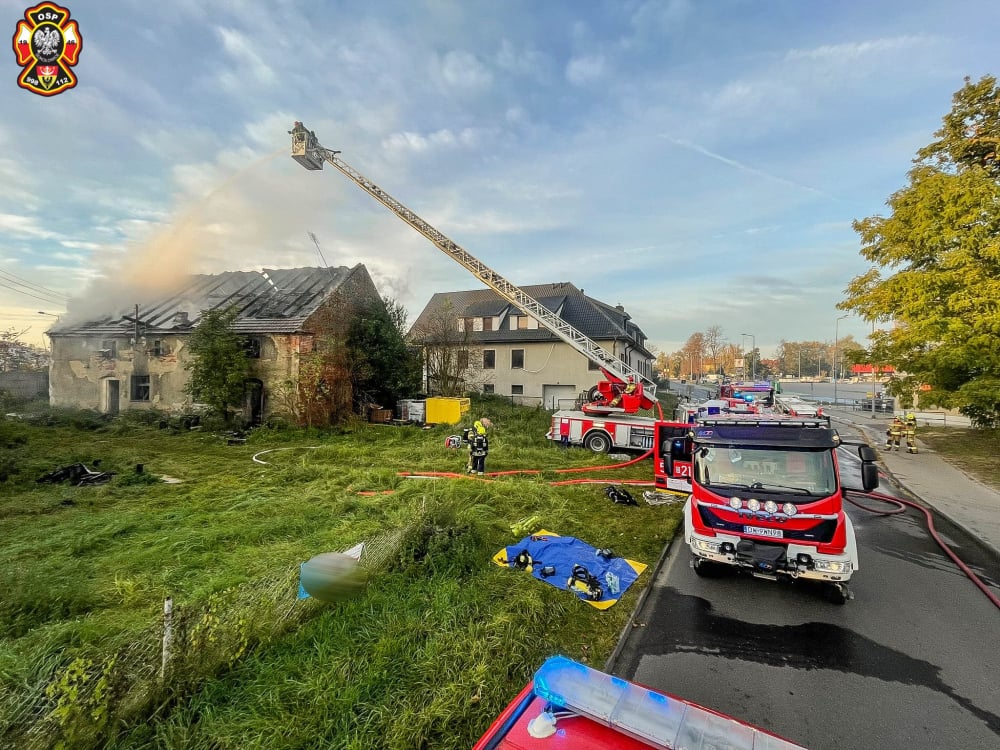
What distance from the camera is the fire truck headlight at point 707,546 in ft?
18.4

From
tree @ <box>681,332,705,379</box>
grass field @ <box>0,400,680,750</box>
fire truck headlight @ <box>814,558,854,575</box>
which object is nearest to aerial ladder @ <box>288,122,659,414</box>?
grass field @ <box>0,400,680,750</box>

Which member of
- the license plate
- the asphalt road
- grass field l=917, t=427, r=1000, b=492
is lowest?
the asphalt road

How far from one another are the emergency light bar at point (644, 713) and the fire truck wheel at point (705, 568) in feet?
15.6

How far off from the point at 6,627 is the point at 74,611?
498 mm

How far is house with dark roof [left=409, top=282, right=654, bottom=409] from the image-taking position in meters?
28.5

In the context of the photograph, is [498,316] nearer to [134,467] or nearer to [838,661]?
[134,467]

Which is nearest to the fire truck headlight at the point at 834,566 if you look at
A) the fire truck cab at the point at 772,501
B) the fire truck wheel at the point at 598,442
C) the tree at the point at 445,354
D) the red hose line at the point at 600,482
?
the fire truck cab at the point at 772,501

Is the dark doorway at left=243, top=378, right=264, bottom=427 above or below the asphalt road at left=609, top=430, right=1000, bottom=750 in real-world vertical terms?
above

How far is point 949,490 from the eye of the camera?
10.6 m

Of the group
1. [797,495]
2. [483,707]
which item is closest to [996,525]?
[797,495]

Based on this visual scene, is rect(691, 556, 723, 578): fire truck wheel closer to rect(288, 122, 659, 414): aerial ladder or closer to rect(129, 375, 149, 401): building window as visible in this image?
rect(288, 122, 659, 414): aerial ladder

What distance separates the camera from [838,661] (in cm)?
437

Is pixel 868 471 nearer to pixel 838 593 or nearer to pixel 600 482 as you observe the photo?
pixel 838 593

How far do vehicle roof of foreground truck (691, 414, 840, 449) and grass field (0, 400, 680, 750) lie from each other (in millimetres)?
2199
